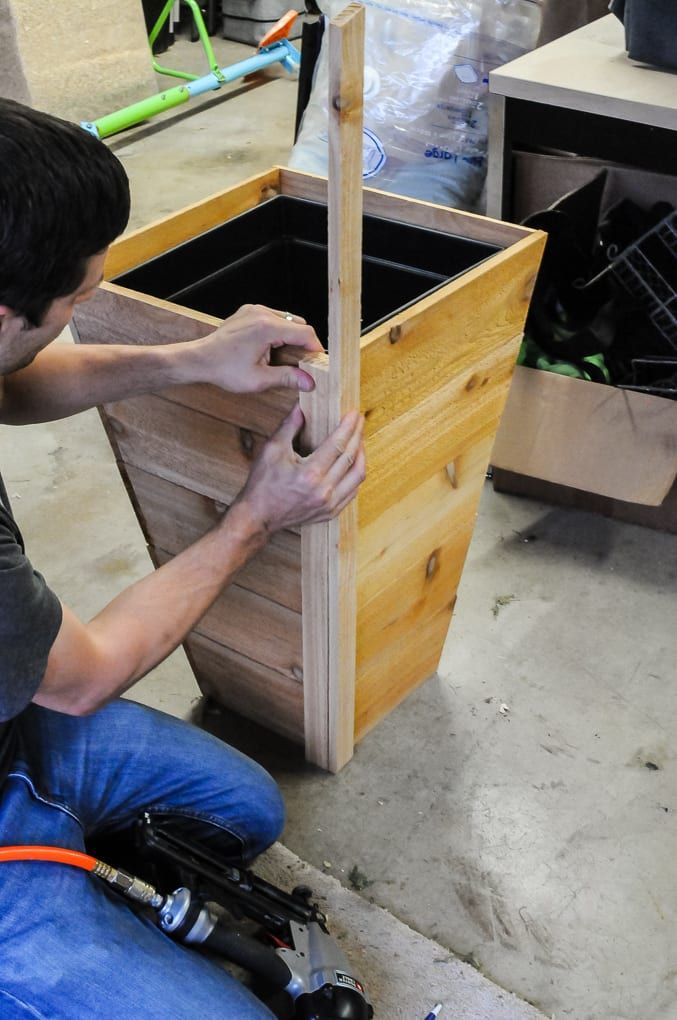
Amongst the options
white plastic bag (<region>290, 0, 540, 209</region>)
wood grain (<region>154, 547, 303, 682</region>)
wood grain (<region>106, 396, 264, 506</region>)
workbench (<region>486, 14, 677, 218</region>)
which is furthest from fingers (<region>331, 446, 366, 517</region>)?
white plastic bag (<region>290, 0, 540, 209</region>)

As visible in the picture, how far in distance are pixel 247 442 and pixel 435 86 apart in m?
1.09

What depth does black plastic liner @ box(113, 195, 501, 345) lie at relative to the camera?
119 centimetres

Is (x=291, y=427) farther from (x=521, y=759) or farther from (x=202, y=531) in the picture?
(x=521, y=759)

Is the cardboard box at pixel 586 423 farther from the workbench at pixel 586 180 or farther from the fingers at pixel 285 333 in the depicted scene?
the fingers at pixel 285 333

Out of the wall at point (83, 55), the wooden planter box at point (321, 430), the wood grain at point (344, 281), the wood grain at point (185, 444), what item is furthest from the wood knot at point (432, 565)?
the wall at point (83, 55)

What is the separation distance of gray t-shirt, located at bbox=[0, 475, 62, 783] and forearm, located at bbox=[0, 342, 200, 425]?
0.86 ft

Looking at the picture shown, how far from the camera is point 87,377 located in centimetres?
105

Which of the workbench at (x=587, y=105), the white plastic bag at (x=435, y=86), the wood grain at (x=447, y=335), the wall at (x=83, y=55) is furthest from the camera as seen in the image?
the wall at (x=83, y=55)

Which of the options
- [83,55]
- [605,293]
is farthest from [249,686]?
[83,55]

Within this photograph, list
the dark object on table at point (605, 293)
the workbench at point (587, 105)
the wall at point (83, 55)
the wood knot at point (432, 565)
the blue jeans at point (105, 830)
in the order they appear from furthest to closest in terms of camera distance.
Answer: the wall at point (83, 55), the dark object on table at point (605, 293), the workbench at point (587, 105), the wood knot at point (432, 565), the blue jeans at point (105, 830)

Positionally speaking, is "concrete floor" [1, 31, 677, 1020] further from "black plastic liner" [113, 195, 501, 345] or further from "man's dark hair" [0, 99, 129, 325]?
"man's dark hair" [0, 99, 129, 325]

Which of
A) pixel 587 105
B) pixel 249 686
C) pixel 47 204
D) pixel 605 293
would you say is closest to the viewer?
pixel 47 204

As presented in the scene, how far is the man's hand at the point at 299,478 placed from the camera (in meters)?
0.93

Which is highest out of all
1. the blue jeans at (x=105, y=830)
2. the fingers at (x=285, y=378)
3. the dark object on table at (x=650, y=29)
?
the dark object on table at (x=650, y=29)
